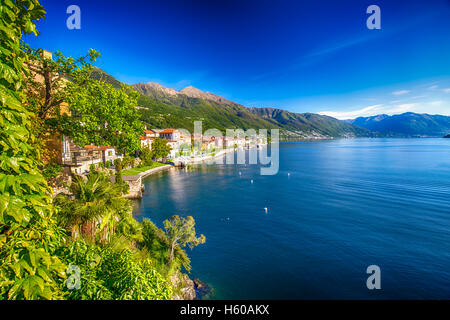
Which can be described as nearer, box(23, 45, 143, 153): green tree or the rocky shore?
box(23, 45, 143, 153): green tree

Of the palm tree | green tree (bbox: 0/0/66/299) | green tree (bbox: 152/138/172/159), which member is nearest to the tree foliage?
green tree (bbox: 0/0/66/299)

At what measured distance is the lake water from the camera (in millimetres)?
19344

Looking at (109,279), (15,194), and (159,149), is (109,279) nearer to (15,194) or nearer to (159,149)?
(15,194)

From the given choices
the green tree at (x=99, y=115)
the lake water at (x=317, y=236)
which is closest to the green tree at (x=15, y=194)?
the green tree at (x=99, y=115)

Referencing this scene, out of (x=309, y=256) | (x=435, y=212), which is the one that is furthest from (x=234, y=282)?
(x=435, y=212)

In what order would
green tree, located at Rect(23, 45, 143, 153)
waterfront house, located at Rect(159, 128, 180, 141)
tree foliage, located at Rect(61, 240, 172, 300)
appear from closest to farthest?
tree foliage, located at Rect(61, 240, 172, 300) < green tree, located at Rect(23, 45, 143, 153) < waterfront house, located at Rect(159, 128, 180, 141)

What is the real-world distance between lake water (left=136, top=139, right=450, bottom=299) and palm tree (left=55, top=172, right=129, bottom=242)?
12.5 meters

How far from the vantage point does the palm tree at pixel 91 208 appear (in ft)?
30.3

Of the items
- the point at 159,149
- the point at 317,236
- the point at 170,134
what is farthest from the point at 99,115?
the point at 170,134

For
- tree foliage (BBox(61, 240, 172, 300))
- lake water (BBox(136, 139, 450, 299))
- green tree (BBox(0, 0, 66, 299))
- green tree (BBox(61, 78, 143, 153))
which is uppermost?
green tree (BBox(61, 78, 143, 153))

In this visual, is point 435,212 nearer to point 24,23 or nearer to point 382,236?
point 382,236

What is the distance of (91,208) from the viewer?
9617mm

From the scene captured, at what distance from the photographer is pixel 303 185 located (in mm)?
55875

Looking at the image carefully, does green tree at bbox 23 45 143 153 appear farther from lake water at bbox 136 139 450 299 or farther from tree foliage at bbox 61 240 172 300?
lake water at bbox 136 139 450 299
